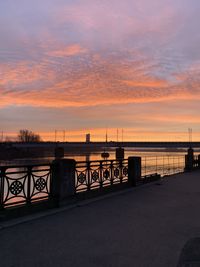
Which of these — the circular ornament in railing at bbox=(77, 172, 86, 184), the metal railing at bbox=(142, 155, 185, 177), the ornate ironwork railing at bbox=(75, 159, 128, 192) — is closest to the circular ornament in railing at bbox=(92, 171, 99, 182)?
the ornate ironwork railing at bbox=(75, 159, 128, 192)

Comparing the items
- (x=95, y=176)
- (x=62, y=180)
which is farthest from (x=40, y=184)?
(x=95, y=176)

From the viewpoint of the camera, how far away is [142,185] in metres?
15.6

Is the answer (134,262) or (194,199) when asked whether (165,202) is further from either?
(134,262)

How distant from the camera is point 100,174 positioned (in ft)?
41.1

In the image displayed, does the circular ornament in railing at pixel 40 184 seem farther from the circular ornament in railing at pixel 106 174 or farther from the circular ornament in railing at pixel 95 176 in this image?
the circular ornament in railing at pixel 106 174

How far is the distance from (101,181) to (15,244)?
6839 millimetres

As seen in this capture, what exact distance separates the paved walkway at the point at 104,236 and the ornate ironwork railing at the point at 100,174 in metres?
1.39

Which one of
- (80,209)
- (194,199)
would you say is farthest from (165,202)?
(80,209)

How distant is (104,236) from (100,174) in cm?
603

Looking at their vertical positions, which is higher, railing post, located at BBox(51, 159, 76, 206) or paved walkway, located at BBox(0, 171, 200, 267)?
railing post, located at BBox(51, 159, 76, 206)

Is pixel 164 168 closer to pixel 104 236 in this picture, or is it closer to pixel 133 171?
pixel 133 171

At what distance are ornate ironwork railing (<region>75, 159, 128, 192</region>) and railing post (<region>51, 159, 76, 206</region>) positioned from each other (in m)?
0.73

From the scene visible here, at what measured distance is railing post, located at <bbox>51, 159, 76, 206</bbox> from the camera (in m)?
9.51

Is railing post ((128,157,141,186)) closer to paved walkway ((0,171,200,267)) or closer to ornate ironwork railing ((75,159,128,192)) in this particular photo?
ornate ironwork railing ((75,159,128,192))
